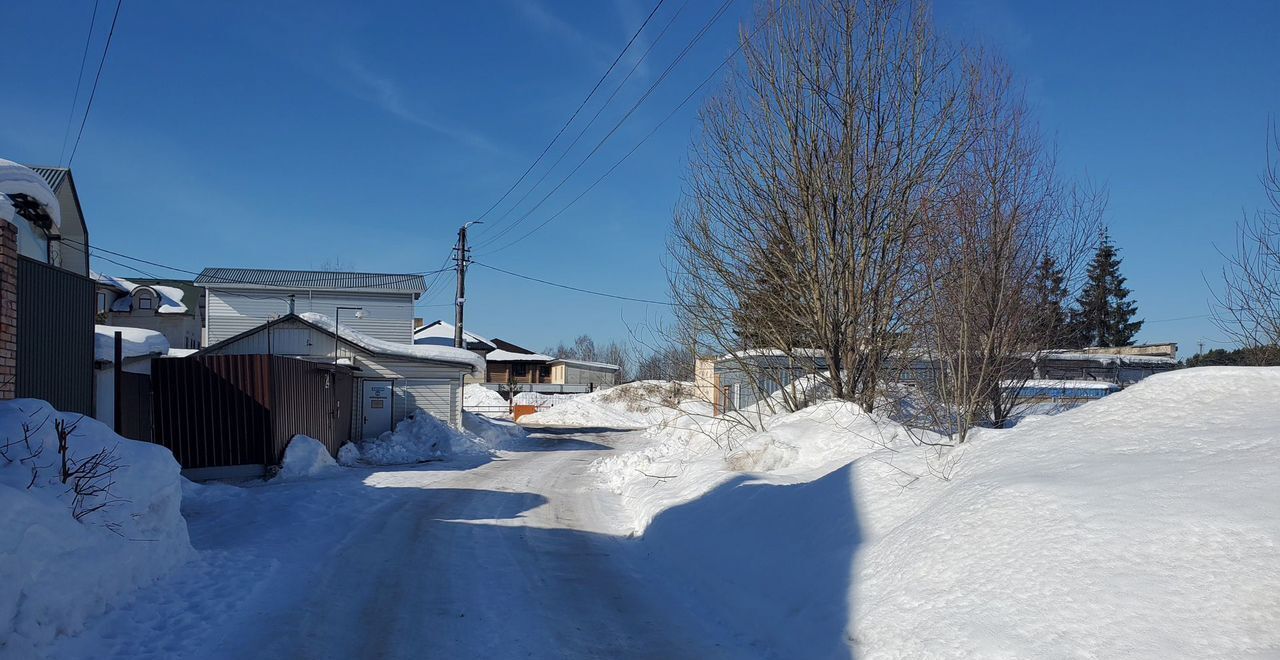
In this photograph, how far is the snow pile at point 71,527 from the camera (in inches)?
204

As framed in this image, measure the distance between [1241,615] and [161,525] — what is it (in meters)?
8.23

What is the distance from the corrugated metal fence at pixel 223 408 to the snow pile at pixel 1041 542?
415 inches

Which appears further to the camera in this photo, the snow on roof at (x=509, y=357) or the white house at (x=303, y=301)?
the snow on roof at (x=509, y=357)

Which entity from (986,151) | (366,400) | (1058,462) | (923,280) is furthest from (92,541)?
(366,400)

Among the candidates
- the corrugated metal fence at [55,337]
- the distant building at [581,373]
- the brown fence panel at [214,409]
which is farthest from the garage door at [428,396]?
the distant building at [581,373]

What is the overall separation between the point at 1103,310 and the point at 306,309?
31874mm

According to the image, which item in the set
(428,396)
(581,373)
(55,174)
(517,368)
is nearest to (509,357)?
(517,368)

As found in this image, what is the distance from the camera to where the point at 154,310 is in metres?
46.4

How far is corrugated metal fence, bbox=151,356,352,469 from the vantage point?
15664 mm

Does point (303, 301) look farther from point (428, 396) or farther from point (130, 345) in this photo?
point (130, 345)

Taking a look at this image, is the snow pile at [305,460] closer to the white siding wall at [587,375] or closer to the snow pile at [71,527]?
the snow pile at [71,527]

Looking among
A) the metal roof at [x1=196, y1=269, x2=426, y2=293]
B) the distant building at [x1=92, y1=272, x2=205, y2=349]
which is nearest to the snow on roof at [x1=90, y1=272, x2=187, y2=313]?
the distant building at [x1=92, y1=272, x2=205, y2=349]

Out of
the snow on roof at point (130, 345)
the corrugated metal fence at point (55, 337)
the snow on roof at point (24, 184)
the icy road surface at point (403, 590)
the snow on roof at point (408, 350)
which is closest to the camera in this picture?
the icy road surface at point (403, 590)

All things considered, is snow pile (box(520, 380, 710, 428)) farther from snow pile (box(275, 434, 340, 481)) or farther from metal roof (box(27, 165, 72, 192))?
metal roof (box(27, 165, 72, 192))
